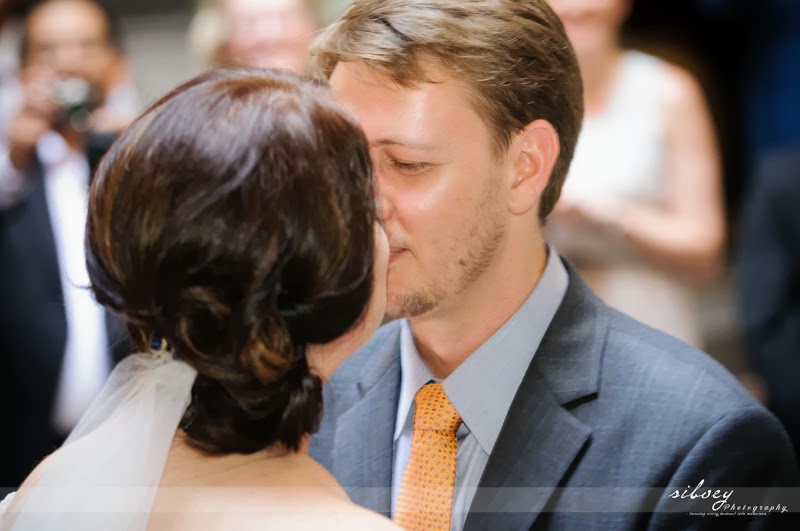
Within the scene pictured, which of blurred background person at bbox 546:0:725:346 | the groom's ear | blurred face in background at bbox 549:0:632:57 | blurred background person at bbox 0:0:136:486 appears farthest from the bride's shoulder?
blurred face in background at bbox 549:0:632:57

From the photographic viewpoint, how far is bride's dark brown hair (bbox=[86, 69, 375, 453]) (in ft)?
3.16

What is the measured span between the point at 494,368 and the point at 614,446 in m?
0.18

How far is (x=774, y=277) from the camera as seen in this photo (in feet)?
5.76

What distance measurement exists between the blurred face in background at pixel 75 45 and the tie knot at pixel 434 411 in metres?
1.14

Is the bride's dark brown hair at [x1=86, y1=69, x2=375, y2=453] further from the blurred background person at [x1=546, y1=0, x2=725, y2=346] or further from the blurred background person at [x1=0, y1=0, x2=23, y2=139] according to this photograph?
the blurred background person at [x1=0, y1=0, x2=23, y2=139]

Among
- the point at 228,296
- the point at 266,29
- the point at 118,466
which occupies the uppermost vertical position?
the point at 228,296

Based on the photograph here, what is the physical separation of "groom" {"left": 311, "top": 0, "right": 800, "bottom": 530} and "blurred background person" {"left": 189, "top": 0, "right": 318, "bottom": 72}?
660mm

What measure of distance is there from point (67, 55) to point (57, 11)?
153 millimetres

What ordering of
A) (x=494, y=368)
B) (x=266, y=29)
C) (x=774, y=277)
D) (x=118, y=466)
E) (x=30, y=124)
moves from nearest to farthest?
(x=118, y=466), (x=494, y=368), (x=774, y=277), (x=30, y=124), (x=266, y=29)

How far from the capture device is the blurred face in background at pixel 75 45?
2125mm

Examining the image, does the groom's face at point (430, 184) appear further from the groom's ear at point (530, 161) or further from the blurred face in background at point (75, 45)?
the blurred face in background at point (75, 45)

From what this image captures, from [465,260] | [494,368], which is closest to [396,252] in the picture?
[465,260]

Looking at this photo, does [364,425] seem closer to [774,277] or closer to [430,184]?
[430,184]

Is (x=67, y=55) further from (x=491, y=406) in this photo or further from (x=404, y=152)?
(x=491, y=406)
